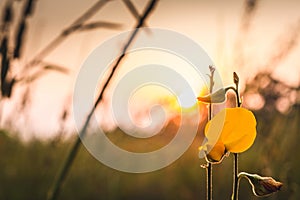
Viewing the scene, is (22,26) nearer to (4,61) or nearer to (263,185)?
(4,61)

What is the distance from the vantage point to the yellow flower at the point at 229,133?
81 centimetres

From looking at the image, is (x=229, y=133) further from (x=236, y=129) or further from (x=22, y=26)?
(x=22, y=26)

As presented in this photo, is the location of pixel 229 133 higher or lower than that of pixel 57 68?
higher

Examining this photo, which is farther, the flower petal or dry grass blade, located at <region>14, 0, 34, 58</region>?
dry grass blade, located at <region>14, 0, 34, 58</region>

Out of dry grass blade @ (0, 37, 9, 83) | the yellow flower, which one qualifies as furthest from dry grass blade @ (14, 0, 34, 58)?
the yellow flower

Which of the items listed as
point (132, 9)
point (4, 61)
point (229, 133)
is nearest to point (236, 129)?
point (229, 133)

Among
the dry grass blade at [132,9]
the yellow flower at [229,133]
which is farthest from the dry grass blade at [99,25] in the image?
the yellow flower at [229,133]

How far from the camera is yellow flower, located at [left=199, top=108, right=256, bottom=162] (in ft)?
2.67

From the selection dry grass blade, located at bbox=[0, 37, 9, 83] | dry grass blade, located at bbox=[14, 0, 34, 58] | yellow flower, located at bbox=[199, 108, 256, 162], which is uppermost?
yellow flower, located at bbox=[199, 108, 256, 162]

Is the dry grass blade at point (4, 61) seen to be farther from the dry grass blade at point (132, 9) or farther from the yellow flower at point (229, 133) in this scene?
the yellow flower at point (229, 133)

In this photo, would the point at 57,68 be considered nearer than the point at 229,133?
No

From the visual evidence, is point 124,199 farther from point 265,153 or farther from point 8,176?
point 265,153

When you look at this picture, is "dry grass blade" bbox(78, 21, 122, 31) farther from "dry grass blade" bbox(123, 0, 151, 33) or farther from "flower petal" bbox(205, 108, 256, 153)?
"flower petal" bbox(205, 108, 256, 153)

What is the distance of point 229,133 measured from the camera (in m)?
0.84
